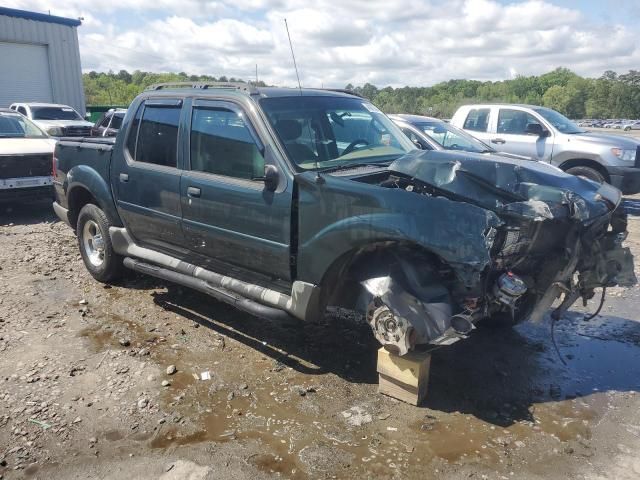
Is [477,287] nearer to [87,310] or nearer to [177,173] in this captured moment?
[177,173]

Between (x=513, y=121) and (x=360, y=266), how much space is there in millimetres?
8418

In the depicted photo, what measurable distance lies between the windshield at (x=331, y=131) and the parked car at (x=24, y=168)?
21.1 feet

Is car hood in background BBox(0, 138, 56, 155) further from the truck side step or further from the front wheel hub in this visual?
the truck side step

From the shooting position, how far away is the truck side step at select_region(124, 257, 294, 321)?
3.94 meters

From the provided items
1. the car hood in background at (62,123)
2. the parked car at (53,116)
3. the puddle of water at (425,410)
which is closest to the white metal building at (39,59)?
the parked car at (53,116)

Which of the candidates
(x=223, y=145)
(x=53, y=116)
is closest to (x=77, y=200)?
(x=223, y=145)

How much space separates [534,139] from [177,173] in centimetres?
811

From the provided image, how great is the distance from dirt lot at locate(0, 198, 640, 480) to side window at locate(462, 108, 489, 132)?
646cm

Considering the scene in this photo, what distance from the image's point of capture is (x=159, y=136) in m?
4.86

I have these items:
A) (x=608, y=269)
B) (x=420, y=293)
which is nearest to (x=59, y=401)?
(x=420, y=293)

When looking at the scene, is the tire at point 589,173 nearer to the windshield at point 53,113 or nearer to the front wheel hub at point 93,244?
the front wheel hub at point 93,244

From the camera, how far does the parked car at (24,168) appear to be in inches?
344

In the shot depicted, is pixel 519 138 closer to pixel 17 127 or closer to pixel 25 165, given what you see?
pixel 25 165

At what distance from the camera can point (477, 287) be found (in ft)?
10.7
